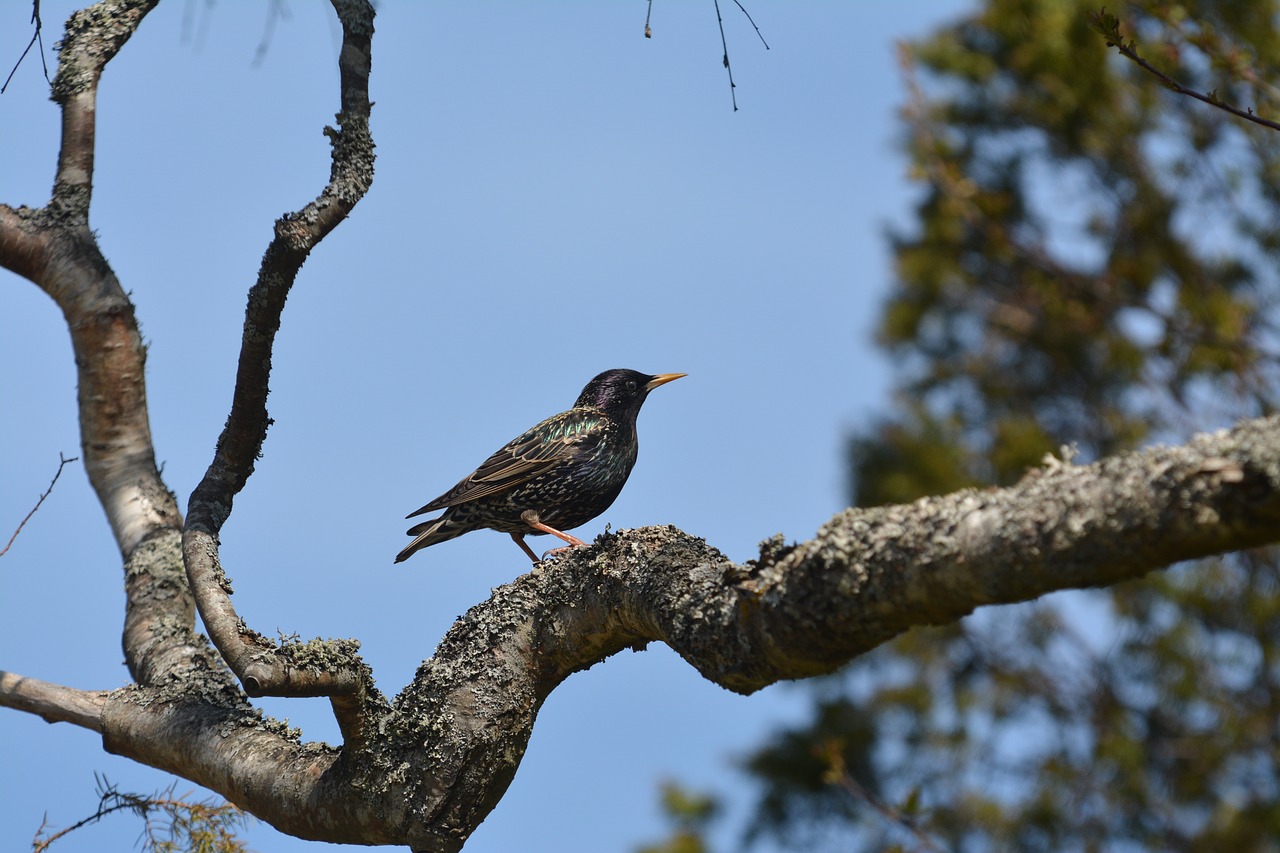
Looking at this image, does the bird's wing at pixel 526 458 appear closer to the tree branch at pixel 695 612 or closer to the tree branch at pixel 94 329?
the tree branch at pixel 94 329

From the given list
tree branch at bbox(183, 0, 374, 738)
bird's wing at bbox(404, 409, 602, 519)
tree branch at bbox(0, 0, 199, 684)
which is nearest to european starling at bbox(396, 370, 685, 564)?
bird's wing at bbox(404, 409, 602, 519)

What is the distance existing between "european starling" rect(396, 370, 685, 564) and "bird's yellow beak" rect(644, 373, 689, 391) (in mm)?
328

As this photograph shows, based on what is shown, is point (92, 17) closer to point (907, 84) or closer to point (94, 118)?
point (94, 118)

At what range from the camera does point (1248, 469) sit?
1.83 metres

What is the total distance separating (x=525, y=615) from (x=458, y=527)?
8.19 feet

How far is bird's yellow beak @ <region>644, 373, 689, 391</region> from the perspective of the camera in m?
6.36

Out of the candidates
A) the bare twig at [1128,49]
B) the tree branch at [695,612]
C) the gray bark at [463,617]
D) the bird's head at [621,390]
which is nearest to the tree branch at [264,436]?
the gray bark at [463,617]

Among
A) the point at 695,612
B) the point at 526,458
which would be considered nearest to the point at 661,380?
the point at 526,458

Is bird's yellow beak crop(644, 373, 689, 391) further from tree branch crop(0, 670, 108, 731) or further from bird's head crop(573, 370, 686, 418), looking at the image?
tree branch crop(0, 670, 108, 731)

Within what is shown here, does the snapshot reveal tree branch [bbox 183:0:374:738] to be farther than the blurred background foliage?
No

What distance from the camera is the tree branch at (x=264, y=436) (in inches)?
112

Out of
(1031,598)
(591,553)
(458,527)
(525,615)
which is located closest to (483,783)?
(525,615)

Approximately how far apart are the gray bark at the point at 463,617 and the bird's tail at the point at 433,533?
1.72 metres

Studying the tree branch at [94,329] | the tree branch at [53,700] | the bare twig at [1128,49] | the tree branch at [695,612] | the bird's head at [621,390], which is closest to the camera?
the tree branch at [695,612]
